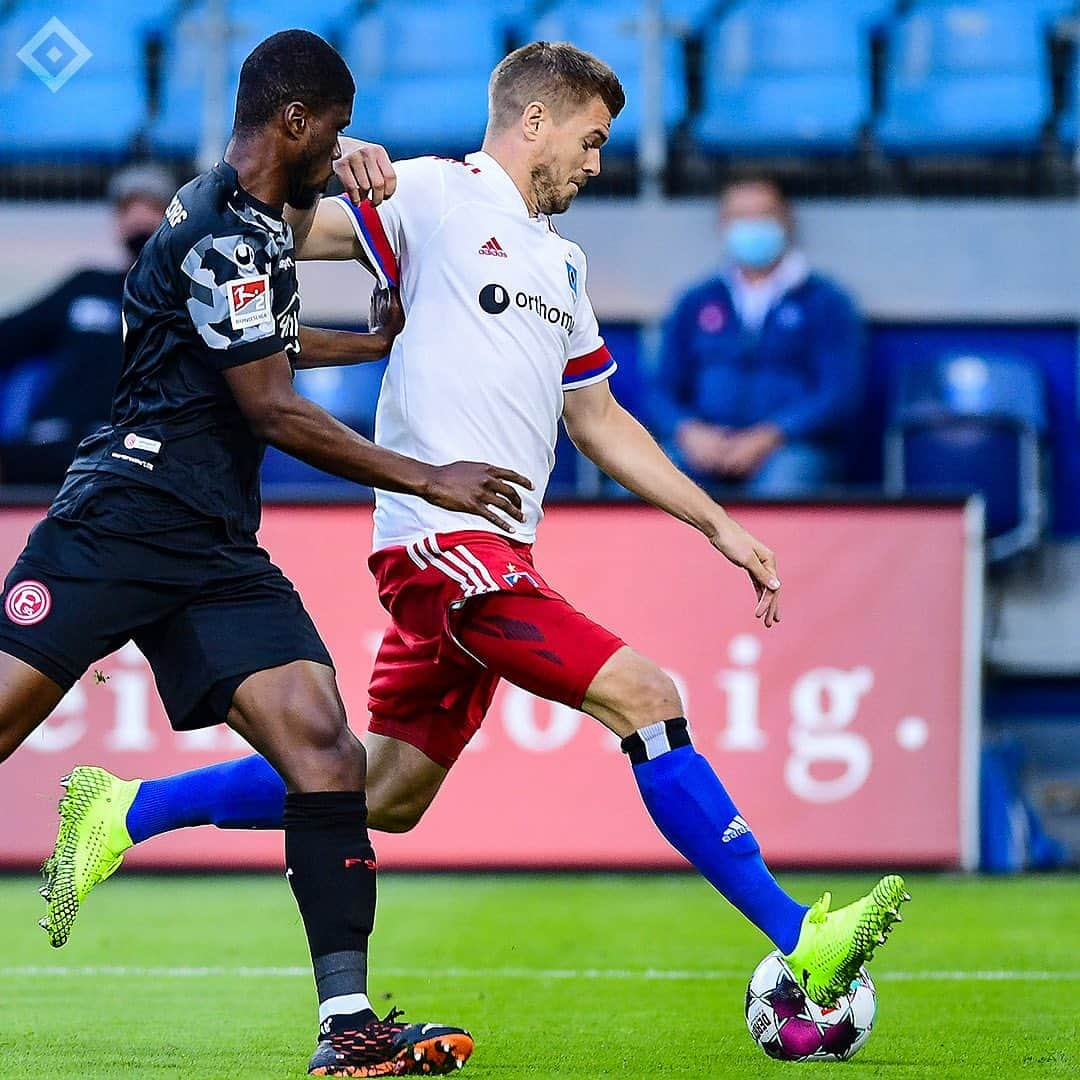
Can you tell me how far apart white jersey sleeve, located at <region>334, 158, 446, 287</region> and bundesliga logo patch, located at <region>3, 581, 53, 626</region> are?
3.70 feet

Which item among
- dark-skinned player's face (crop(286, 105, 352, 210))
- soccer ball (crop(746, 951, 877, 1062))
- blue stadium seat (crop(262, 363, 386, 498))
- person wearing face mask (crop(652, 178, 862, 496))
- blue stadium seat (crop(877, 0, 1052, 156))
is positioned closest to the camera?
dark-skinned player's face (crop(286, 105, 352, 210))

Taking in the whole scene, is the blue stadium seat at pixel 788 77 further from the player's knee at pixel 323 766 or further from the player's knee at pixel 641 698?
the player's knee at pixel 323 766

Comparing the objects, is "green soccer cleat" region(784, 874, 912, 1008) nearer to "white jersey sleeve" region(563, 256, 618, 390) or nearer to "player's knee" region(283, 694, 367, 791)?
→ "player's knee" region(283, 694, 367, 791)

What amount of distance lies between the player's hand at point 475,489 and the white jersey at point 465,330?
404 mm

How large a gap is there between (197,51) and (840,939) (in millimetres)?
7633

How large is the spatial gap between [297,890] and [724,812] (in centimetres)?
90

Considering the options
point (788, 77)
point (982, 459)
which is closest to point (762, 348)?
point (982, 459)

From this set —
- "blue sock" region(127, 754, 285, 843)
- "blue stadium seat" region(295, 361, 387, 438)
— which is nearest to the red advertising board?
"blue stadium seat" region(295, 361, 387, 438)

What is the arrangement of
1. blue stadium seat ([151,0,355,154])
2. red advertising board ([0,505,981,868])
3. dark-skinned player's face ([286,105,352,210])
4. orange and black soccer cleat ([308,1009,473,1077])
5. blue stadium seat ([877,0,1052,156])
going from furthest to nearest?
blue stadium seat ([877,0,1052,156]) → blue stadium seat ([151,0,355,154]) → red advertising board ([0,505,981,868]) → dark-skinned player's face ([286,105,352,210]) → orange and black soccer cleat ([308,1009,473,1077])

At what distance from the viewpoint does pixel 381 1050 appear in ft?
12.3

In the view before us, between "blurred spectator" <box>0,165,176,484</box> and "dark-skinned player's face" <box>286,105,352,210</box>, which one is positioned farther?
"blurred spectator" <box>0,165,176,484</box>

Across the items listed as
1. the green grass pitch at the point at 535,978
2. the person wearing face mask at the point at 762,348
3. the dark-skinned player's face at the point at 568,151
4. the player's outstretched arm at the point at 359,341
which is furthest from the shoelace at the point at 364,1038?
the person wearing face mask at the point at 762,348

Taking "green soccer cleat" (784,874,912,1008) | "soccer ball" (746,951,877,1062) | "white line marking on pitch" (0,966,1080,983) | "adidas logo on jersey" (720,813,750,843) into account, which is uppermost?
"adidas logo on jersey" (720,813,750,843)

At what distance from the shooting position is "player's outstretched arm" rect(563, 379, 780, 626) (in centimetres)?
455
